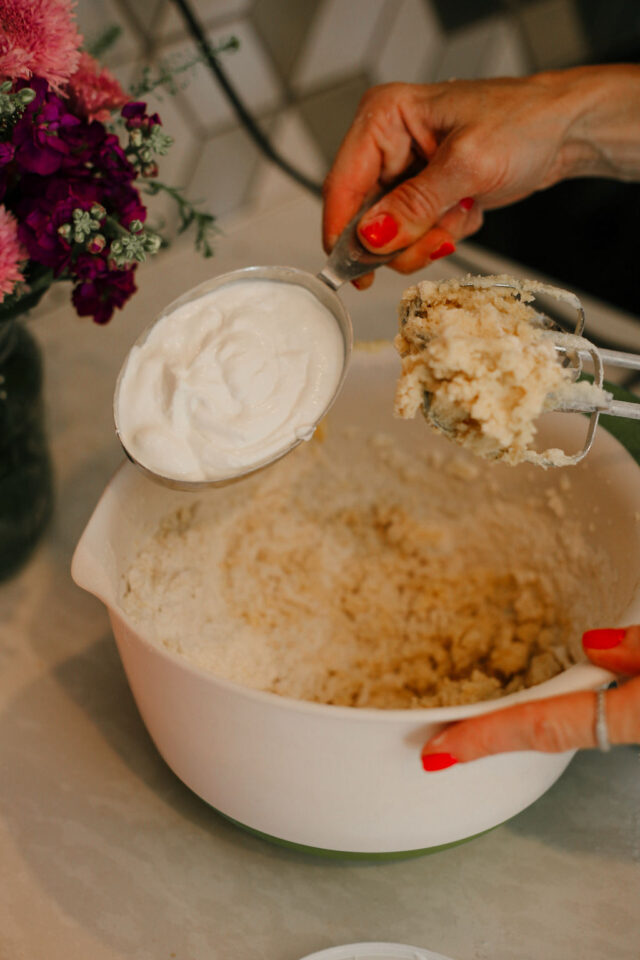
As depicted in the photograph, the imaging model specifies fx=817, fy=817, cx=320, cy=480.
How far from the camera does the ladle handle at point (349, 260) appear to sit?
698mm

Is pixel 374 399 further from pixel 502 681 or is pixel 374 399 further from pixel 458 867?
pixel 458 867

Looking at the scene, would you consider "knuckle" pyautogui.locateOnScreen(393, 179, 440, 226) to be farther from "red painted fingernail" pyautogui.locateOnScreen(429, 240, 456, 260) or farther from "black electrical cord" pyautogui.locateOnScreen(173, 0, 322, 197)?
"black electrical cord" pyautogui.locateOnScreen(173, 0, 322, 197)

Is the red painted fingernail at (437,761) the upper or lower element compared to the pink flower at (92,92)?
lower

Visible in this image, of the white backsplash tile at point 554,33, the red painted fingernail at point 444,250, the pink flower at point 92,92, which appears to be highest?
the pink flower at point 92,92

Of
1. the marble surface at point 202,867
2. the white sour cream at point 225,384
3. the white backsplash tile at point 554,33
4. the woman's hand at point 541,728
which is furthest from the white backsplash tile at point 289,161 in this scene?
the woman's hand at point 541,728

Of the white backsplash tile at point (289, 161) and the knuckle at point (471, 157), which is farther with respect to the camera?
the white backsplash tile at point (289, 161)

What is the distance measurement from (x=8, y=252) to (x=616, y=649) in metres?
0.50

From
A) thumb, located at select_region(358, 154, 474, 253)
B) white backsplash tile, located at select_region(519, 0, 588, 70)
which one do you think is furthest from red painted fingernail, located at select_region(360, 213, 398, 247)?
white backsplash tile, located at select_region(519, 0, 588, 70)

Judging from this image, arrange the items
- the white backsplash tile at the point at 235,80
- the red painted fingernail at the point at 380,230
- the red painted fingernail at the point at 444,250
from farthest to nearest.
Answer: the white backsplash tile at the point at 235,80 < the red painted fingernail at the point at 444,250 < the red painted fingernail at the point at 380,230

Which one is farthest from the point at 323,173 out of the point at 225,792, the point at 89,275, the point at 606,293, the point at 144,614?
the point at 225,792

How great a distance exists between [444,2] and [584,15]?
0.98 ft

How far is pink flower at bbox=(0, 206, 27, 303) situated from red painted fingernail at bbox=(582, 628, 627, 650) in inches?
18.4

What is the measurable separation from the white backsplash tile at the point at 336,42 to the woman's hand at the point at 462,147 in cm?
40

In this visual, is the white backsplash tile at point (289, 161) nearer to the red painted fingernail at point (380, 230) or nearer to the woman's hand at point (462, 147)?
the woman's hand at point (462, 147)
